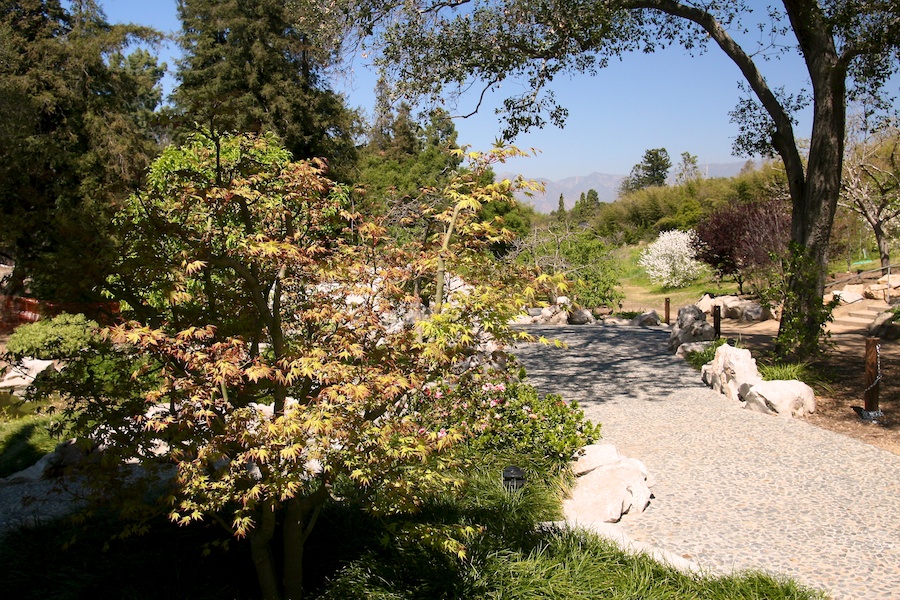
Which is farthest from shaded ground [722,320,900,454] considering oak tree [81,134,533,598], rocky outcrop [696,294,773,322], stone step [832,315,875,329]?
oak tree [81,134,533,598]

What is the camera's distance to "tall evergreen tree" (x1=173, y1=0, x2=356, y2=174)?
71.7ft

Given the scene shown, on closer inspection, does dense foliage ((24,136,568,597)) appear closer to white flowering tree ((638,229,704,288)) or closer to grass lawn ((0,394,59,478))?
grass lawn ((0,394,59,478))

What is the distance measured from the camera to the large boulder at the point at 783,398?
23.0 ft

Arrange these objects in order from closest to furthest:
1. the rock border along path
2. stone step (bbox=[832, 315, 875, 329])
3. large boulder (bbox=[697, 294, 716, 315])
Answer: the rock border along path, stone step (bbox=[832, 315, 875, 329]), large boulder (bbox=[697, 294, 716, 315])

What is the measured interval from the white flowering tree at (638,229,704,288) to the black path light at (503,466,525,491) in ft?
62.0

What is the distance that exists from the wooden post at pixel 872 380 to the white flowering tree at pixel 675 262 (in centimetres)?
1551

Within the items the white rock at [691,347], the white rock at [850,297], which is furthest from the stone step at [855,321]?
the white rock at [691,347]

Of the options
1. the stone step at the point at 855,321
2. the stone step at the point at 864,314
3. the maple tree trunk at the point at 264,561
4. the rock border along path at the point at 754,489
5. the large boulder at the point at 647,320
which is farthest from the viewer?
the large boulder at the point at 647,320

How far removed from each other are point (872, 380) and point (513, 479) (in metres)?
4.54

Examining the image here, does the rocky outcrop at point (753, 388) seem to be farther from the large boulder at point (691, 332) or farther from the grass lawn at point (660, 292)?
the grass lawn at point (660, 292)

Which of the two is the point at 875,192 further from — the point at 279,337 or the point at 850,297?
the point at 279,337

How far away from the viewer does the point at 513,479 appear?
4.57 metres

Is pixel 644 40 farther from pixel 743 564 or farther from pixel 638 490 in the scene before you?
pixel 743 564

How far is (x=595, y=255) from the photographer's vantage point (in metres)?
17.4
